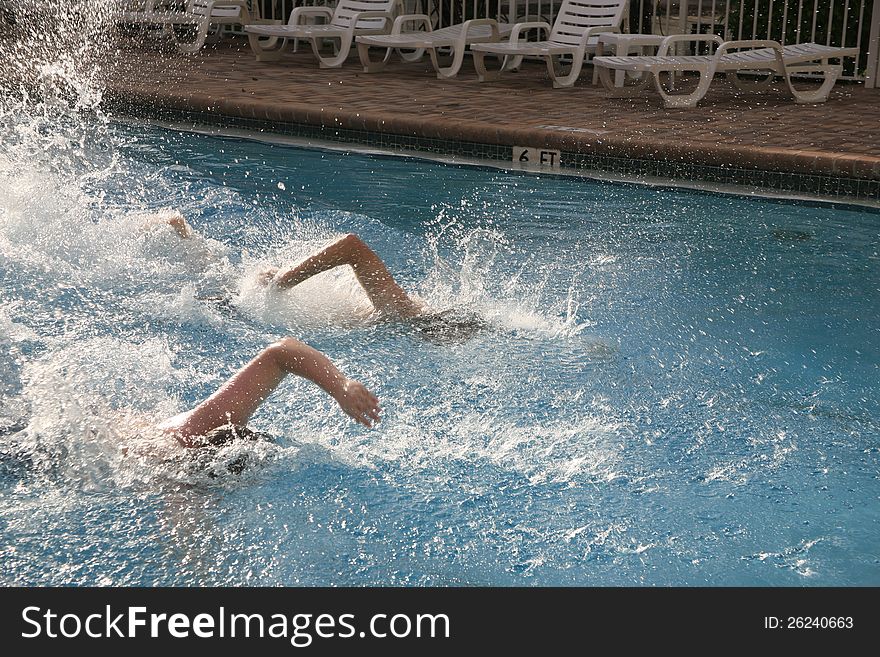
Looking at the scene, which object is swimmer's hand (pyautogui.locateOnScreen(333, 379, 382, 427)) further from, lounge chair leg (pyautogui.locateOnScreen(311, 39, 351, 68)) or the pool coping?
lounge chair leg (pyautogui.locateOnScreen(311, 39, 351, 68))

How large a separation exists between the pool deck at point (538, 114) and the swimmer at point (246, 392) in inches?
190

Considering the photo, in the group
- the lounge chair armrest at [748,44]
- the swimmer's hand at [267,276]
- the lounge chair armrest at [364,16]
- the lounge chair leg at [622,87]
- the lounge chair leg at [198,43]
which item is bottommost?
the swimmer's hand at [267,276]

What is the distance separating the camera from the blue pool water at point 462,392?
129 inches

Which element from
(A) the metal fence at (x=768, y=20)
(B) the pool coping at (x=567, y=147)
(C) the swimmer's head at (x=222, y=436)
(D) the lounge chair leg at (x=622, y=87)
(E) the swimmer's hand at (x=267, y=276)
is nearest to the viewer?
(C) the swimmer's head at (x=222, y=436)

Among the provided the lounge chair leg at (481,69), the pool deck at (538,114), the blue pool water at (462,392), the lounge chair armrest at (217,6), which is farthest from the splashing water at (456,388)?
the lounge chair armrest at (217,6)

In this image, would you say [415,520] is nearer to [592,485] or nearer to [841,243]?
[592,485]

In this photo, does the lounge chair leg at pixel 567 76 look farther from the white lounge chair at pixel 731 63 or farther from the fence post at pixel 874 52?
the fence post at pixel 874 52

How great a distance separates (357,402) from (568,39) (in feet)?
26.7

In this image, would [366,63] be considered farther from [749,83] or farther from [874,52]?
[874,52]

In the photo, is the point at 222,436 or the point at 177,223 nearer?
the point at 222,436

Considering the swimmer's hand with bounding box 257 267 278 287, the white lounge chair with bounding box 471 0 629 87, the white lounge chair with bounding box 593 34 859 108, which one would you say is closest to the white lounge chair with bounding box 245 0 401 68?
the white lounge chair with bounding box 471 0 629 87

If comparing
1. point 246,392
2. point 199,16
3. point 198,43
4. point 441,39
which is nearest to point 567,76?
point 441,39

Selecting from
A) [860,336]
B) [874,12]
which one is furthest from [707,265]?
[874,12]

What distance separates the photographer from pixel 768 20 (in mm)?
10945
